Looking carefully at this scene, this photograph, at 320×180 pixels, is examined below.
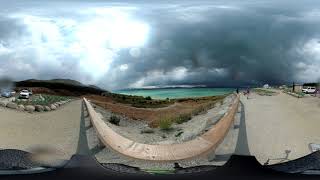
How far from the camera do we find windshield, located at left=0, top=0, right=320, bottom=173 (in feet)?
19.2

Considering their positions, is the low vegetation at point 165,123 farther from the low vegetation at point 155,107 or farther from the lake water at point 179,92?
the lake water at point 179,92

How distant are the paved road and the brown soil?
0.36 m

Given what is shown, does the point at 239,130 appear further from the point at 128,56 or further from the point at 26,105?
the point at 26,105

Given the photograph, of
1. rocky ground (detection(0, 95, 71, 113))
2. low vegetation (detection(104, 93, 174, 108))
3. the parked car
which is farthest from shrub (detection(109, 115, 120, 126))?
the parked car

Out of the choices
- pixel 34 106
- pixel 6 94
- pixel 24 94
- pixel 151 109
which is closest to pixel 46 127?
pixel 34 106

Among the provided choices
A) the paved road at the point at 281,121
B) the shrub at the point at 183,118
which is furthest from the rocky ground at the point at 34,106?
the paved road at the point at 281,121

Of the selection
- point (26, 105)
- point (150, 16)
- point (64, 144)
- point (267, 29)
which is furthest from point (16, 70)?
point (267, 29)

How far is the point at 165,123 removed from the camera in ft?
19.5

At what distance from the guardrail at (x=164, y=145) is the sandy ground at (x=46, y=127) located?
22 centimetres

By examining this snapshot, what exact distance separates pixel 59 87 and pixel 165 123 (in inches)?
36.3

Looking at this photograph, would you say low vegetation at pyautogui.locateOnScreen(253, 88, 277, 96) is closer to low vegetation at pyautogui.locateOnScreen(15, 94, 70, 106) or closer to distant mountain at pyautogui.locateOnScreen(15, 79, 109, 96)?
distant mountain at pyautogui.locateOnScreen(15, 79, 109, 96)

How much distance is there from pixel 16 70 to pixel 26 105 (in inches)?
13.7

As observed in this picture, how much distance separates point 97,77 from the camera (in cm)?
599

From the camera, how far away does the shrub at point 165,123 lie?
5957 millimetres
